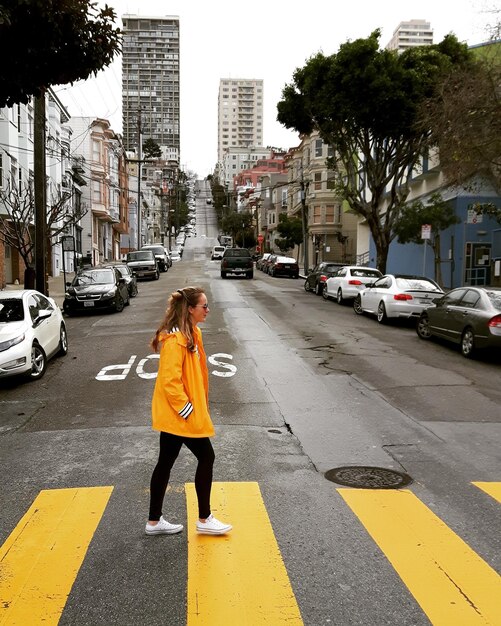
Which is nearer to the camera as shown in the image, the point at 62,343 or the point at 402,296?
the point at 62,343

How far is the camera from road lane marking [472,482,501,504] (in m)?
5.55

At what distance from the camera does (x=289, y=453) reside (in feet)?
22.2

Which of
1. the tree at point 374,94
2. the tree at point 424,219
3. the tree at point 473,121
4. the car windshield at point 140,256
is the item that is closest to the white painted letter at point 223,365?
the tree at point 473,121

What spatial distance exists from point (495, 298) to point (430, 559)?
32.4 feet

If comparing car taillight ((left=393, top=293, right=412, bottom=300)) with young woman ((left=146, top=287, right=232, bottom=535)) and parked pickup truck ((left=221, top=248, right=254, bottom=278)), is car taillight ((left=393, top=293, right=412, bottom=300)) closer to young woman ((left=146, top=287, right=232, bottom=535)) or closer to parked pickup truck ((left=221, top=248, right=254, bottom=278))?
young woman ((left=146, top=287, right=232, bottom=535))

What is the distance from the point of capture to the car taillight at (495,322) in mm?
12510

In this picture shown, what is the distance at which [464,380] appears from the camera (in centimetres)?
1091

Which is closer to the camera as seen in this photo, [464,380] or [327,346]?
[464,380]

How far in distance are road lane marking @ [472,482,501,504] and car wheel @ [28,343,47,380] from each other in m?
7.60

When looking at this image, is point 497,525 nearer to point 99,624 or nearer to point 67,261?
point 99,624

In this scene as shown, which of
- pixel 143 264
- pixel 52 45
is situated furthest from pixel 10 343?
pixel 143 264

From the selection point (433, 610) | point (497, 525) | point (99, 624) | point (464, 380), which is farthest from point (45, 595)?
point (464, 380)

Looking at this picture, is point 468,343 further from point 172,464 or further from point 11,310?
point 172,464

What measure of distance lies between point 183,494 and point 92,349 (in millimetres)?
9380
